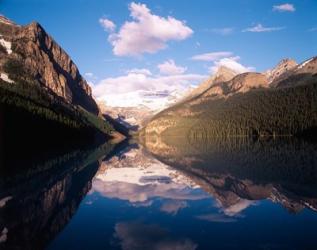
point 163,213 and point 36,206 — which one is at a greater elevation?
point 36,206

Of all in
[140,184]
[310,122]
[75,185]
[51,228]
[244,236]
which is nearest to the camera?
[244,236]

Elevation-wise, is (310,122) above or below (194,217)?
above

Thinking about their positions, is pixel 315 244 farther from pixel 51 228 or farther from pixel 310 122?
pixel 310 122

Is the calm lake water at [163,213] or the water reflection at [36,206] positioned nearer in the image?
the calm lake water at [163,213]

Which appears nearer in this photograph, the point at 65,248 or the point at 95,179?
the point at 65,248

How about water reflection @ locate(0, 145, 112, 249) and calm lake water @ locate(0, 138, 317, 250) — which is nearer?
calm lake water @ locate(0, 138, 317, 250)

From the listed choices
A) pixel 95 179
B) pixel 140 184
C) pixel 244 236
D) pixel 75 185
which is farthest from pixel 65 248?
pixel 95 179

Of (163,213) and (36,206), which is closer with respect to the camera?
(163,213)

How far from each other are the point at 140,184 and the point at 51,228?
1898cm

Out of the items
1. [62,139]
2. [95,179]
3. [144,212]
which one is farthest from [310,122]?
[144,212]

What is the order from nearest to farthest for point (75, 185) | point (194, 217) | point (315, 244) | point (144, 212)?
point (315, 244), point (194, 217), point (144, 212), point (75, 185)

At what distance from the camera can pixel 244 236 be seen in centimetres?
1655

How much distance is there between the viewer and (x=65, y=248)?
15.2 metres

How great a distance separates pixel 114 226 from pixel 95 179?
70.0ft
